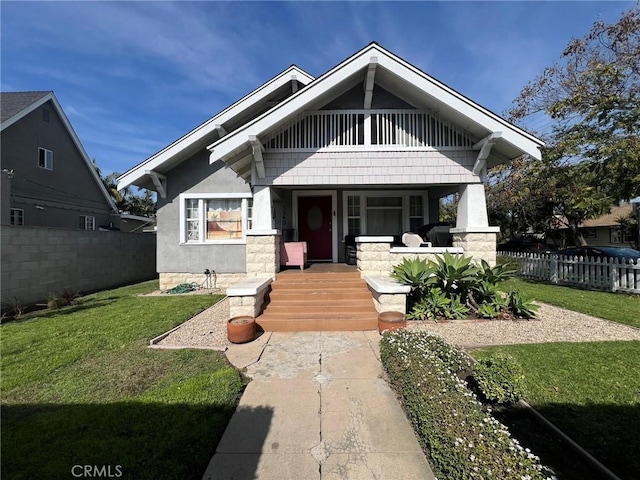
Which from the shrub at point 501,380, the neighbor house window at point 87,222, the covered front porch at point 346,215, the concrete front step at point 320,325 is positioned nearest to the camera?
the shrub at point 501,380

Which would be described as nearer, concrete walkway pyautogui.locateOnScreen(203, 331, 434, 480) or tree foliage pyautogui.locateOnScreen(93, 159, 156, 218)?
concrete walkway pyautogui.locateOnScreen(203, 331, 434, 480)

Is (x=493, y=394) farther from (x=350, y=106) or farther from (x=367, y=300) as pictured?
(x=350, y=106)

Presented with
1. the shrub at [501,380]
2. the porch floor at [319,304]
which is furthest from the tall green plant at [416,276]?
the shrub at [501,380]

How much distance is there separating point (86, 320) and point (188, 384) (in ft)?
15.5

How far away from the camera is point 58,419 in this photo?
9.39ft

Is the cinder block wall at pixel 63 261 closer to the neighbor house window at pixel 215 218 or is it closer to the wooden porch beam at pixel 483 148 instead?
the neighbor house window at pixel 215 218

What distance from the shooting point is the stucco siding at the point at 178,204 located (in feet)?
33.0

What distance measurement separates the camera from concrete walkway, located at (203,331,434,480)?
7.39 feet

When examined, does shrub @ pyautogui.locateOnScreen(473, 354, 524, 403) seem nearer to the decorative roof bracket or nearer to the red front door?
the red front door

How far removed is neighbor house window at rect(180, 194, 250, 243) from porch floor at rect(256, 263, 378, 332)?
3.62 metres

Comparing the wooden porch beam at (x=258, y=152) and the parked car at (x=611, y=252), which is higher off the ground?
the wooden porch beam at (x=258, y=152)

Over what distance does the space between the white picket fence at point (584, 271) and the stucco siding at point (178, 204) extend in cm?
1224

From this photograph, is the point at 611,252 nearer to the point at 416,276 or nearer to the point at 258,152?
the point at 416,276

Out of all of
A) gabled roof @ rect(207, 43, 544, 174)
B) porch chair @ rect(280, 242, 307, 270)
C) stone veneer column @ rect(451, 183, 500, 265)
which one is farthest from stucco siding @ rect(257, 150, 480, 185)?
porch chair @ rect(280, 242, 307, 270)
